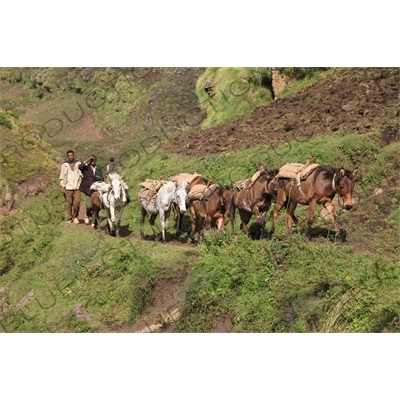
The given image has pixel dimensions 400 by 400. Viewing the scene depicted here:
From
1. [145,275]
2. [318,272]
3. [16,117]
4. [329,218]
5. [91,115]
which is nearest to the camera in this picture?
[318,272]

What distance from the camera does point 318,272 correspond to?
46.5 ft

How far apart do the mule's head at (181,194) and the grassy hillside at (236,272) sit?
101cm

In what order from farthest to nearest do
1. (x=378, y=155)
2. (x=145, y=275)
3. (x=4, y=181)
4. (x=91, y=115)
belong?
(x=91, y=115)
(x=4, y=181)
(x=378, y=155)
(x=145, y=275)

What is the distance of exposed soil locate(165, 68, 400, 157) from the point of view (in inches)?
873

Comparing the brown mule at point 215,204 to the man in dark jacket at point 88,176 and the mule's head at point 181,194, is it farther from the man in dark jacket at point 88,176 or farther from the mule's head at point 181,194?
the man in dark jacket at point 88,176

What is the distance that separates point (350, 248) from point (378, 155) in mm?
6094

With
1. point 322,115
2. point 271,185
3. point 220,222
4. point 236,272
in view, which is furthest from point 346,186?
point 322,115

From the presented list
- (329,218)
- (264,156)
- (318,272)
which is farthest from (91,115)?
(318,272)

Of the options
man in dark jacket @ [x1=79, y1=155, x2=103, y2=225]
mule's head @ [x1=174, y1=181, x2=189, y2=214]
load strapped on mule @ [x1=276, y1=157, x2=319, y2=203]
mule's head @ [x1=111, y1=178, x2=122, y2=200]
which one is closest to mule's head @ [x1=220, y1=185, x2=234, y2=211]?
mule's head @ [x1=174, y1=181, x2=189, y2=214]

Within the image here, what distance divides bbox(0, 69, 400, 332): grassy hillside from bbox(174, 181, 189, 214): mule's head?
1008 millimetres

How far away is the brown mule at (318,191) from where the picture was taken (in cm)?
1554

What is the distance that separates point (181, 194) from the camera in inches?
694

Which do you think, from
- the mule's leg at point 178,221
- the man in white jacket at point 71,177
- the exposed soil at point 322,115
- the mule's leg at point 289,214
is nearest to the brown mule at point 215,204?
the mule's leg at point 178,221

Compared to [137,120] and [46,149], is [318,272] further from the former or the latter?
[137,120]
